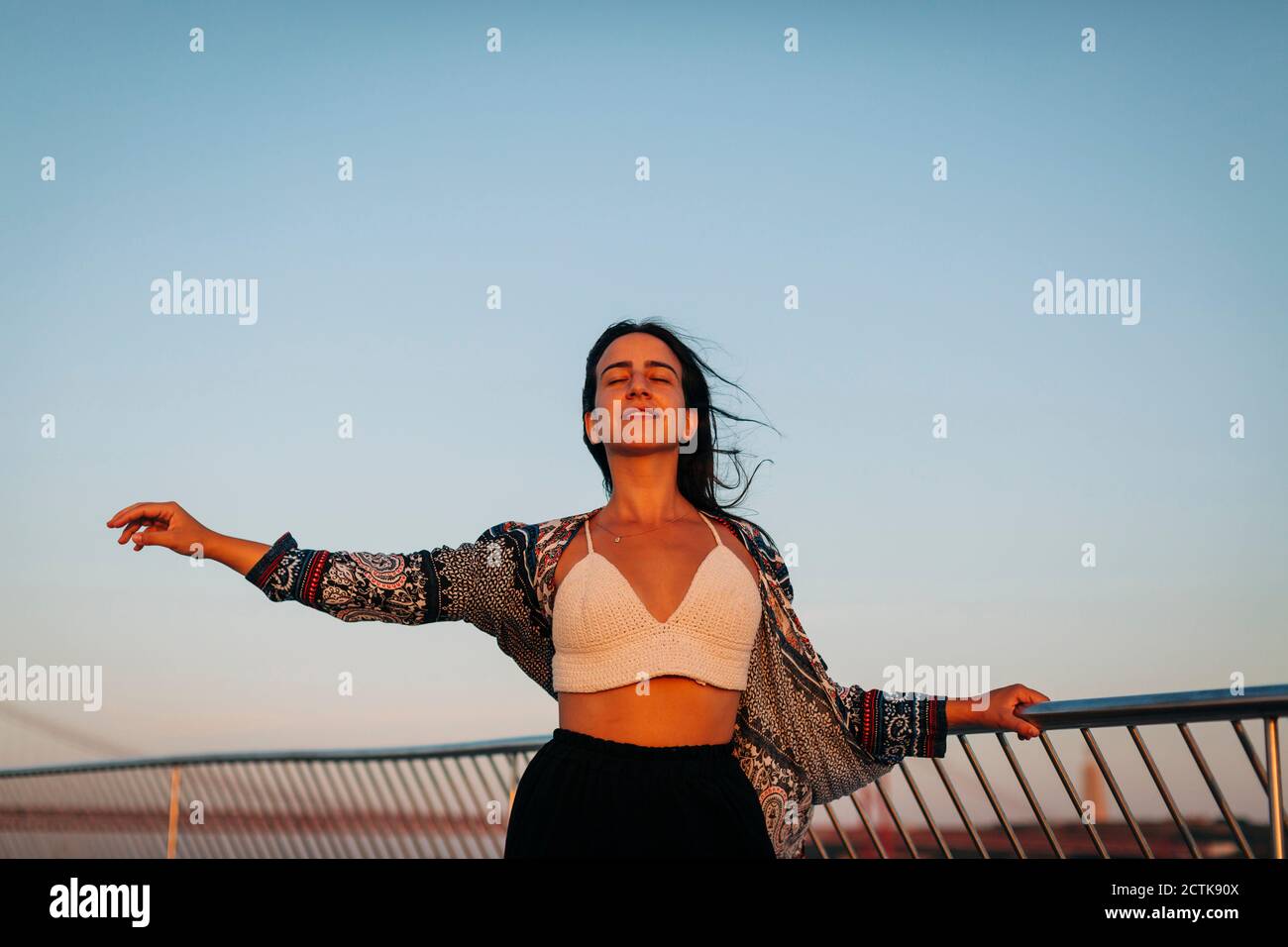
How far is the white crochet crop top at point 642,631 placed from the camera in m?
3.19

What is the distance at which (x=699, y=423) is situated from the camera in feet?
12.8

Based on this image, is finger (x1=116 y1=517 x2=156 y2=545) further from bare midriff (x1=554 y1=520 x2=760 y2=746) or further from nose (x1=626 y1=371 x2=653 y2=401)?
nose (x1=626 y1=371 x2=653 y2=401)

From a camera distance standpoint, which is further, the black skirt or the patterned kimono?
the patterned kimono

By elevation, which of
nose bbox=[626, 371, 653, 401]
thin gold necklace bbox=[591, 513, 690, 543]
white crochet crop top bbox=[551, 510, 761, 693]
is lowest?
white crochet crop top bbox=[551, 510, 761, 693]

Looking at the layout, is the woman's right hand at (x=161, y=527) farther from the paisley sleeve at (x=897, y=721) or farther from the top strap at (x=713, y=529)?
the paisley sleeve at (x=897, y=721)

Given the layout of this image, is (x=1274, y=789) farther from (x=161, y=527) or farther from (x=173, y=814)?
(x=173, y=814)

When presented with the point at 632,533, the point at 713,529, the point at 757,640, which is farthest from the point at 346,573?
the point at 757,640

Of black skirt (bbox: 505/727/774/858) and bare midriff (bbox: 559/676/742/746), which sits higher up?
bare midriff (bbox: 559/676/742/746)

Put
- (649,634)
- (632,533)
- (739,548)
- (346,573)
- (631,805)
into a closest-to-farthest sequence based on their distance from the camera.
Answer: (631,805) < (649,634) < (346,573) < (632,533) < (739,548)

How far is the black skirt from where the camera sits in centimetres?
305

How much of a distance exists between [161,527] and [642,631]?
51.2 inches

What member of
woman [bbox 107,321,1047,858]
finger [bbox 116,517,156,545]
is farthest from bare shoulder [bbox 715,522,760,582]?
finger [bbox 116,517,156,545]

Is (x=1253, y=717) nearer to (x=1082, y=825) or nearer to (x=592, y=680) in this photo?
(x=1082, y=825)

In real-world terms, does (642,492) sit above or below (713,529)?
above
